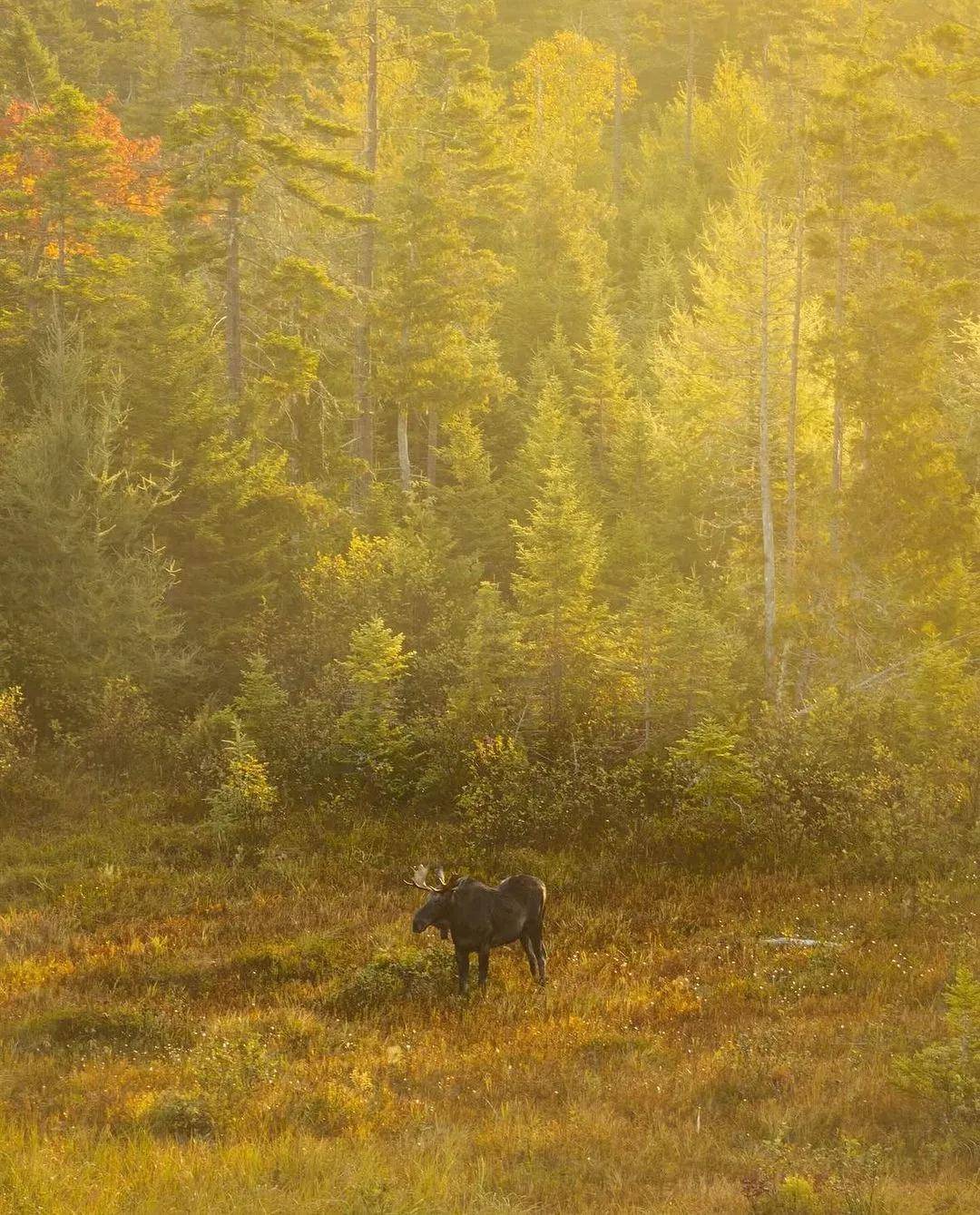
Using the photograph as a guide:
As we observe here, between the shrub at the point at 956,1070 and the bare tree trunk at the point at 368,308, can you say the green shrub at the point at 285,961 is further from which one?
the bare tree trunk at the point at 368,308

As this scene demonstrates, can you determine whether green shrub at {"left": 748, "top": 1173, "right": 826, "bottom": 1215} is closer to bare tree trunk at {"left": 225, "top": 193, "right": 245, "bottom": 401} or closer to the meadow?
the meadow

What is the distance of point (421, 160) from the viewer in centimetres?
3422

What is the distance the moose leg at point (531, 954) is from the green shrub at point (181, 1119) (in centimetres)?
418

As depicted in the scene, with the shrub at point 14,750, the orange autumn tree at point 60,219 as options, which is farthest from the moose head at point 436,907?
the orange autumn tree at point 60,219

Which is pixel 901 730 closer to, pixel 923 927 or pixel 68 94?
pixel 923 927

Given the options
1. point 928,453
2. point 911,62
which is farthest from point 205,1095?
point 911,62

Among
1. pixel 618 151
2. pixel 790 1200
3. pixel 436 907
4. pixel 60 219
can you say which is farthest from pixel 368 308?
pixel 618 151

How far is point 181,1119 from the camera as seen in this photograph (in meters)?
8.55

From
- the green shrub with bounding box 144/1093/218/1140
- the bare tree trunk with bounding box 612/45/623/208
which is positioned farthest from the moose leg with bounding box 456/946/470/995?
the bare tree trunk with bounding box 612/45/623/208

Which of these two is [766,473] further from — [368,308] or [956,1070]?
[956,1070]

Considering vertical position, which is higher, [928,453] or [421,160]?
[421,160]

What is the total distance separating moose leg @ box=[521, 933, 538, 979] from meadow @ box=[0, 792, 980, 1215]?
0.33 metres

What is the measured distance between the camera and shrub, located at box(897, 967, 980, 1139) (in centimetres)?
Answer: 812

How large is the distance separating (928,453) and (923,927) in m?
14.5
